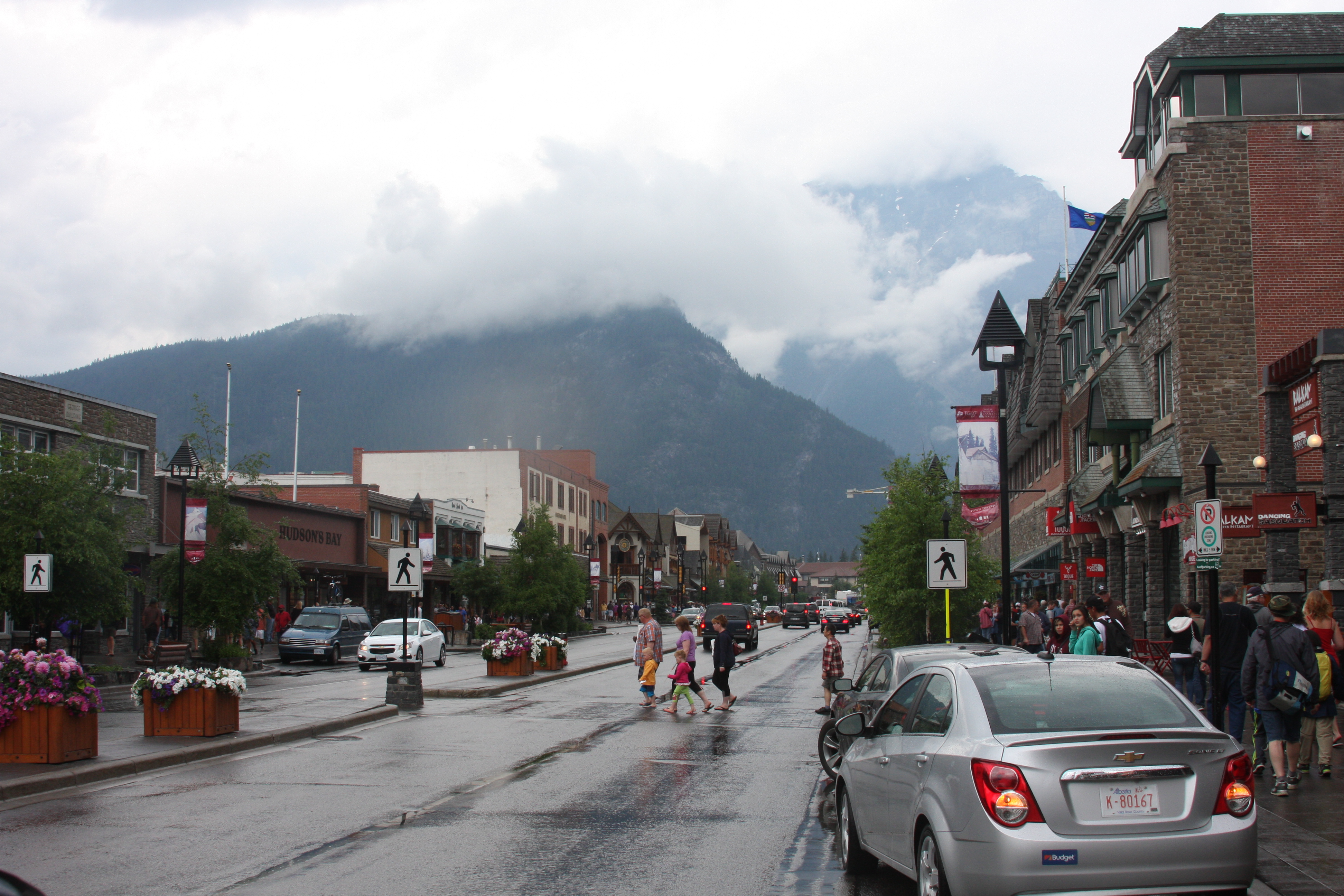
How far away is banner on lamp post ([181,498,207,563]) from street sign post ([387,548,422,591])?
964 centimetres

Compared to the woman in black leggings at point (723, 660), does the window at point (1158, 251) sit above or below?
above

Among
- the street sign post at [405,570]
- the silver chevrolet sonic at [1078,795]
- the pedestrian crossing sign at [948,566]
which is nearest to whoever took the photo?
the silver chevrolet sonic at [1078,795]

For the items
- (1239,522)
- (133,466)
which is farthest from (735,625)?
(1239,522)

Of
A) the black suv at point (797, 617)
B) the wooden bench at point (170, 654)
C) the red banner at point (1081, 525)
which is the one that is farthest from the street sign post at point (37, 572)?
the black suv at point (797, 617)

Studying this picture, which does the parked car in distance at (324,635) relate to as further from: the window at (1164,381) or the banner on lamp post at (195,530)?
the window at (1164,381)

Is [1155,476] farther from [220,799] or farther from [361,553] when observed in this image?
[361,553]

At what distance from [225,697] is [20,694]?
3062 millimetres

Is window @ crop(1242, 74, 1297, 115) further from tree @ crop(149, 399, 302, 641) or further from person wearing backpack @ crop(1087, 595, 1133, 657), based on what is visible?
tree @ crop(149, 399, 302, 641)

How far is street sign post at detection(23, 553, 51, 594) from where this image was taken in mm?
22859

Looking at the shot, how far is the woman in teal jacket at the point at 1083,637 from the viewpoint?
1474cm

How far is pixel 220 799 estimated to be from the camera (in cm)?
1116

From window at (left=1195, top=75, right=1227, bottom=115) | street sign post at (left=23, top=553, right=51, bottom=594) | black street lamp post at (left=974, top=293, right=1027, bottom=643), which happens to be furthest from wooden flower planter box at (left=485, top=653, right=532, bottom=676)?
window at (left=1195, top=75, right=1227, bottom=115)

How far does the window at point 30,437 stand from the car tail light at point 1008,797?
32059 millimetres

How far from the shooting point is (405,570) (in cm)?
2231
